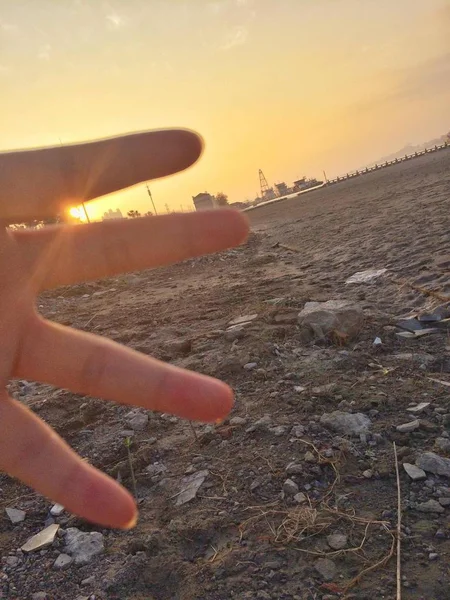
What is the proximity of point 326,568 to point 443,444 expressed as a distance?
3.21ft

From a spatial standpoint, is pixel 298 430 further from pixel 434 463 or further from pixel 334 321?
pixel 334 321

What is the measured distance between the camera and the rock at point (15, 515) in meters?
2.47

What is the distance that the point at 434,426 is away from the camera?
102 inches

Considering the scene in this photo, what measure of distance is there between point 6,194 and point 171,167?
0.40 meters

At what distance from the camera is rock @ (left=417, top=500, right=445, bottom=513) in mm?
2037

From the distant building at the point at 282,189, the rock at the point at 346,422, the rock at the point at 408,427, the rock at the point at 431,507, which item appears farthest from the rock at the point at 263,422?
the distant building at the point at 282,189

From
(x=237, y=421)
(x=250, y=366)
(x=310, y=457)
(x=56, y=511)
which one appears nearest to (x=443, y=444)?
(x=310, y=457)

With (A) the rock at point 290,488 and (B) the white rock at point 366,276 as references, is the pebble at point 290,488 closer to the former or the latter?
(A) the rock at point 290,488

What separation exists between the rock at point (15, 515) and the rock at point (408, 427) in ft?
6.83

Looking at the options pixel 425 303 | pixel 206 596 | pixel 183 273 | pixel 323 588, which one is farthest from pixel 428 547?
pixel 183 273

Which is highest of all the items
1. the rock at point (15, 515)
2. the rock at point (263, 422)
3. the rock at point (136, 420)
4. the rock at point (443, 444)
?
the rock at point (136, 420)

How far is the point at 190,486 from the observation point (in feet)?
8.11

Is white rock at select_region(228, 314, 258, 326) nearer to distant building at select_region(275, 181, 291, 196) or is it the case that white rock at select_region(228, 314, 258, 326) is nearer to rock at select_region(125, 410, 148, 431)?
rock at select_region(125, 410, 148, 431)

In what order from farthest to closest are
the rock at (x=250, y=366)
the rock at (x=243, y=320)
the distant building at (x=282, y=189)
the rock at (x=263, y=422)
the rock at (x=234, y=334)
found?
the distant building at (x=282, y=189), the rock at (x=243, y=320), the rock at (x=234, y=334), the rock at (x=250, y=366), the rock at (x=263, y=422)
